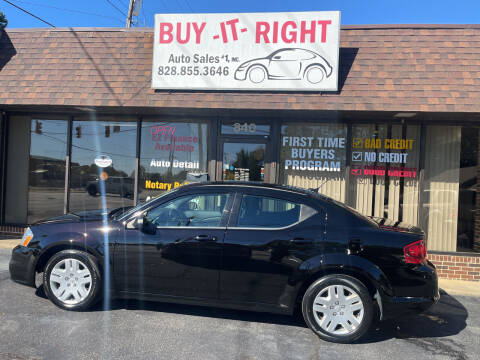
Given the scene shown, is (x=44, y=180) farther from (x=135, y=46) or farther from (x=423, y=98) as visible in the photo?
(x=423, y=98)

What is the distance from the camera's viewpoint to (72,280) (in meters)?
4.35

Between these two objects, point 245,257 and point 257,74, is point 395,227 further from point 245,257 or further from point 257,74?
point 257,74

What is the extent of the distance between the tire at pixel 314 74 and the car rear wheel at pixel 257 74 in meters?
0.74

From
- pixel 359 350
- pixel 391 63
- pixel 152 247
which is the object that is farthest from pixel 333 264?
pixel 391 63

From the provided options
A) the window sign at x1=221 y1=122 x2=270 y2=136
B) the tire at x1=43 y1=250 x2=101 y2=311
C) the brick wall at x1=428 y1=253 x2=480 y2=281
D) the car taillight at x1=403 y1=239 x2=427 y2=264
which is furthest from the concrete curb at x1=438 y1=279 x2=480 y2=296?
the tire at x1=43 y1=250 x2=101 y2=311

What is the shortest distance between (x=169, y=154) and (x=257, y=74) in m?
2.48

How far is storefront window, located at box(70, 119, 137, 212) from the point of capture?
8156 mm

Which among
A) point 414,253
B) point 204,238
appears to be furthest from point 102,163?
point 414,253

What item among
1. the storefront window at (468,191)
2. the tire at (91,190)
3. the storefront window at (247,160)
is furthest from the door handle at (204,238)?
the storefront window at (468,191)

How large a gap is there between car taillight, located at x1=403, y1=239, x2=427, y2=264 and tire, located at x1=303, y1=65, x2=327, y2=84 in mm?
3743

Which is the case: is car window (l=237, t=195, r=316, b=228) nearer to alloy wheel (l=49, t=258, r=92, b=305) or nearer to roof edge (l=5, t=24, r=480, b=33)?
alloy wheel (l=49, t=258, r=92, b=305)

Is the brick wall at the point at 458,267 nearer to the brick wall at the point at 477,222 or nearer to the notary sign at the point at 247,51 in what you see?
the brick wall at the point at 477,222

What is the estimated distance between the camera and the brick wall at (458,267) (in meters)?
6.75

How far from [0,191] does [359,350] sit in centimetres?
799
